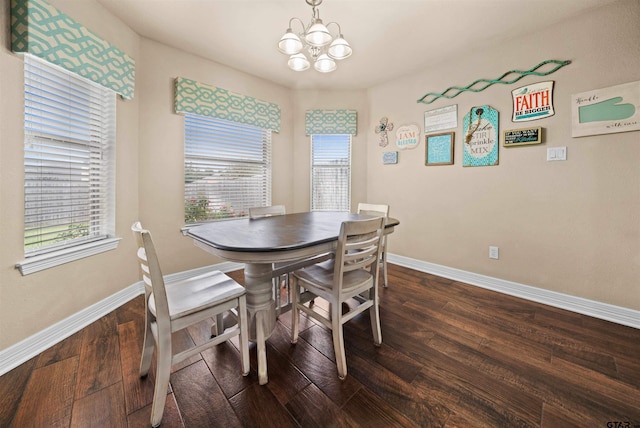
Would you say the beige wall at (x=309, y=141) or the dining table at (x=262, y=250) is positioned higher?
the beige wall at (x=309, y=141)

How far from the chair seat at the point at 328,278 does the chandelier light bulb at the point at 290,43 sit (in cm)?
162

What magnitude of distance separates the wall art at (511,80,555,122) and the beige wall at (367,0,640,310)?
5 centimetres

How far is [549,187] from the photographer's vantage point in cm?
227

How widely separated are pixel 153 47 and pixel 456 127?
3.34 m

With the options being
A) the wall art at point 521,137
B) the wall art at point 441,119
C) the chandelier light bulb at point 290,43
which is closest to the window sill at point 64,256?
the chandelier light bulb at point 290,43

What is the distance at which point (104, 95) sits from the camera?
7.01ft

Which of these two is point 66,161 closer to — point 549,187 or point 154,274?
point 154,274

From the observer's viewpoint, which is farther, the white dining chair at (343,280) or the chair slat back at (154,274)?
the white dining chair at (343,280)

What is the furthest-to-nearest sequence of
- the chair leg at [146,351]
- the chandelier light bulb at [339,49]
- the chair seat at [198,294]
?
the chandelier light bulb at [339,49]
the chair leg at [146,351]
the chair seat at [198,294]

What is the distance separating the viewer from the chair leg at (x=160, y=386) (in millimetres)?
1081

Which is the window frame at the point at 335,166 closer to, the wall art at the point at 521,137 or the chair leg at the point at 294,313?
the wall art at the point at 521,137

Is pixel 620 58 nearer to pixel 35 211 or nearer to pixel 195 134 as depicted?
pixel 195 134

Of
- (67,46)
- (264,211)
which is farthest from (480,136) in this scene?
(67,46)

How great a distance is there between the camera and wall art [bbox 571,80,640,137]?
1.89m
